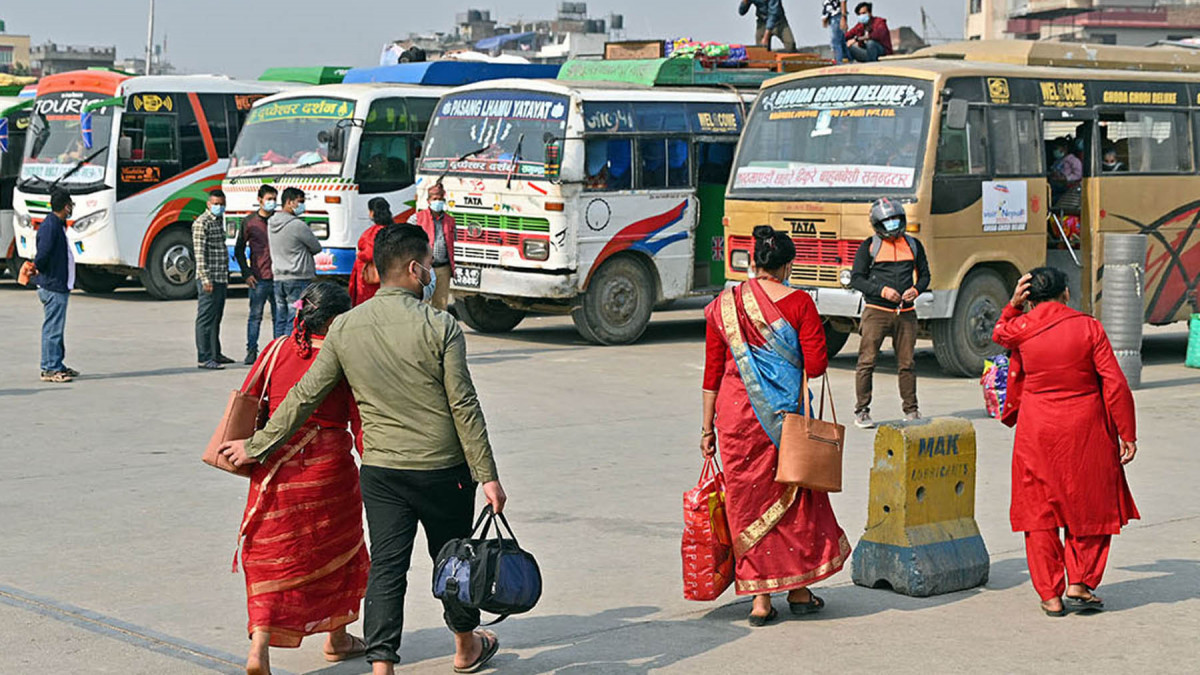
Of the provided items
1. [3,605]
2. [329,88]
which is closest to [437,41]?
[329,88]

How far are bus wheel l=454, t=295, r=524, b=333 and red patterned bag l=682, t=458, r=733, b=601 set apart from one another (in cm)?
1193

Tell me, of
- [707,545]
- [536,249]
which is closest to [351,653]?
[707,545]

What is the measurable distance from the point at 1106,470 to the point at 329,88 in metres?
15.1

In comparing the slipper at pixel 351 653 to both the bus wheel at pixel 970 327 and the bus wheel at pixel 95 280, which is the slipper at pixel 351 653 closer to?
the bus wheel at pixel 970 327

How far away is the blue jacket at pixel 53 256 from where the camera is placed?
13.8 m

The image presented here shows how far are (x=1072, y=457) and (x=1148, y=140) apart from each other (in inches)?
407

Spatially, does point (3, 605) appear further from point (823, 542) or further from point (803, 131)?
point (803, 131)

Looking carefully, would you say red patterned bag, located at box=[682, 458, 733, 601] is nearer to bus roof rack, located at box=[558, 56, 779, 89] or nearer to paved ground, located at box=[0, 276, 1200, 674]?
paved ground, located at box=[0, 276, 1200, 674]

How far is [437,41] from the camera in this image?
359ft

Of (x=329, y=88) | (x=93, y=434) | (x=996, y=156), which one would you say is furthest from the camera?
(x=329, y=88)

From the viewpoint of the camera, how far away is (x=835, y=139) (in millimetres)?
14805

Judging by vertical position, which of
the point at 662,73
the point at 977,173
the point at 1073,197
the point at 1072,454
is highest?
the point at 662,73

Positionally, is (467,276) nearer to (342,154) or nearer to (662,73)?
(342,154)

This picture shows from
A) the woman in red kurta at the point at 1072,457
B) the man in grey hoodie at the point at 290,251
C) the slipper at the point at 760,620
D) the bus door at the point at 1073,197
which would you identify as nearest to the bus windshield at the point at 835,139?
the bus door at the point at 1073,197
